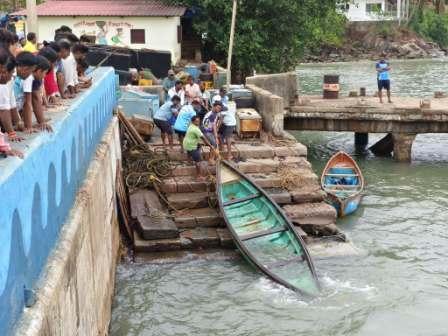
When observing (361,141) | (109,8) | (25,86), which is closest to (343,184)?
(361,141)

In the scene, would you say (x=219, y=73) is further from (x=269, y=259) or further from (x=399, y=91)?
(x=399, y=91)

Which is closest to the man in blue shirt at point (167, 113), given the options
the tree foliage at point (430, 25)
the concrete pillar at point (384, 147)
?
the concrete pillar at point (384, 147)

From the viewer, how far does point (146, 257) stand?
11477mm

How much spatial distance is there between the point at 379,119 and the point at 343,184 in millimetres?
3725

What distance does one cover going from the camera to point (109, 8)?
89.1 feet

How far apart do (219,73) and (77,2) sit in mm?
9898

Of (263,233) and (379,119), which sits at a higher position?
(379,119)

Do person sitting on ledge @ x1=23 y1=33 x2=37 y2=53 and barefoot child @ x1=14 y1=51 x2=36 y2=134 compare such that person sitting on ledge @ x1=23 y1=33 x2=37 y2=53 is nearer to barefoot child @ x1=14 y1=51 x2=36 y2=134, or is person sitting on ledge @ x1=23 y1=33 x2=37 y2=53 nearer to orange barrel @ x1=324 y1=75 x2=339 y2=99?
barefoot child @ x1=14 y1=51 x2=36 y2=134

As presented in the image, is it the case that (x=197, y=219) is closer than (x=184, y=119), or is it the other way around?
(x=197, y=219)

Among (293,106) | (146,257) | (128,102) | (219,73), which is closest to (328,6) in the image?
(219,73)

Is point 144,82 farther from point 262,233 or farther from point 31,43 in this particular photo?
point 262,233

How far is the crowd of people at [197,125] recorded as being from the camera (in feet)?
42.7

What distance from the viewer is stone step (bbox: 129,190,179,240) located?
11.6 metres

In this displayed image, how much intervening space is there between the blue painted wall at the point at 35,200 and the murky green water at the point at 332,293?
302 cm
